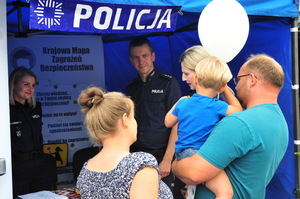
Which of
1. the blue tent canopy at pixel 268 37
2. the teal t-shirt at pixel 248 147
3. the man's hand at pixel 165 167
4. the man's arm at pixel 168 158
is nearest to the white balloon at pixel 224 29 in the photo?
the blue tent canopy at pixel 268 37

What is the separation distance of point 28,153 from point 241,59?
2266 mm

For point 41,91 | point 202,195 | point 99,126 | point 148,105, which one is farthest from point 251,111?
point 41,91

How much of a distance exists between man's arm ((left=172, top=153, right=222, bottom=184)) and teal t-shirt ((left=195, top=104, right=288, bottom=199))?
30mm

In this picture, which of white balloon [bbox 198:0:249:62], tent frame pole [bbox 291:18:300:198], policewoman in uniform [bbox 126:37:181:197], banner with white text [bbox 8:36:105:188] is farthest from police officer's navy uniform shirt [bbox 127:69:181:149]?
banner with white text [bbox 8:36:105:188]

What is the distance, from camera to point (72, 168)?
4.72 metres

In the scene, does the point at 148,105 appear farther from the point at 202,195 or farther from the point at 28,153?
the point at 202,195

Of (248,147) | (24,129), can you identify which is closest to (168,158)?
(24,129)

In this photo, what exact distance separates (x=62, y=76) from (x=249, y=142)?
10.8ft

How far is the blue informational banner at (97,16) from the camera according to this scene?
245cm

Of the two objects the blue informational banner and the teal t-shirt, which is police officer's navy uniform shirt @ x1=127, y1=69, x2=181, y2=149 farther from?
the teal t-shirt

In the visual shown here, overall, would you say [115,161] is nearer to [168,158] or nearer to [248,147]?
[248,147]

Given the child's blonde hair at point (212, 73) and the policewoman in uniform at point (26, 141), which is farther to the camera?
the policewoman in uniform at point (26, 141)

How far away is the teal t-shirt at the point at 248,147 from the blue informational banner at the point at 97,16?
52.1 inches

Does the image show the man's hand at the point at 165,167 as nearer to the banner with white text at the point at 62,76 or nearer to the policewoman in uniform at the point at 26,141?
the policewoman in uniform at the point at 26,141
